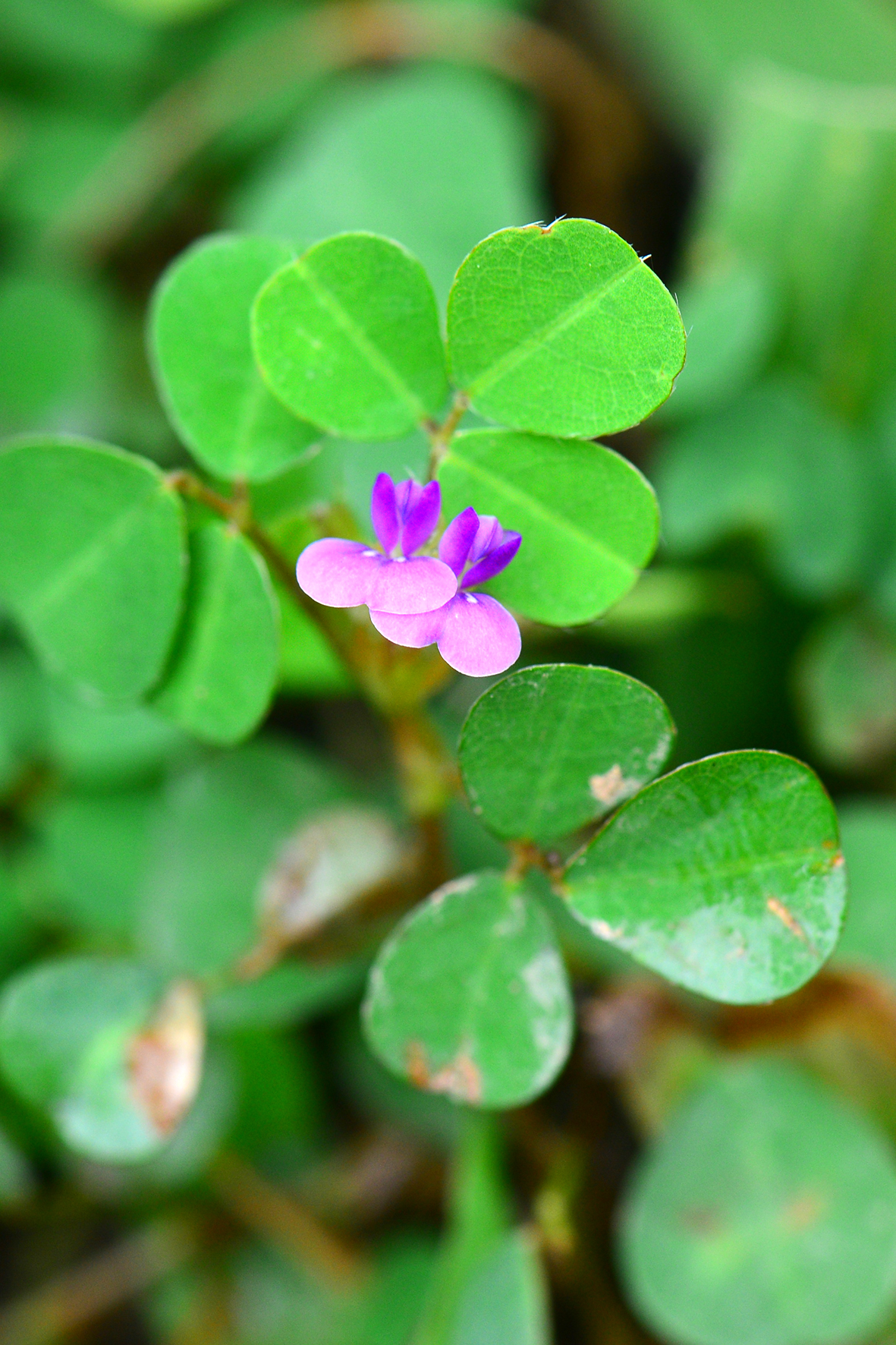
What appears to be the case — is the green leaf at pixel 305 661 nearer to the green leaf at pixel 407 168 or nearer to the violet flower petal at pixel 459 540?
the violet flower petal at pixel 459 540

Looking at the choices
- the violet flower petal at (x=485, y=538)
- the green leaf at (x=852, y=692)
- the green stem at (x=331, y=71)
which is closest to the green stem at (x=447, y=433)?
the violet flower petal at (x=485, y=538)

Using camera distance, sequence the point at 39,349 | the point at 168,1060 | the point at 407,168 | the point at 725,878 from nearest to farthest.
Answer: the point at 725,878, the point at 168,1060, the point at 39,349, the point at 407,168

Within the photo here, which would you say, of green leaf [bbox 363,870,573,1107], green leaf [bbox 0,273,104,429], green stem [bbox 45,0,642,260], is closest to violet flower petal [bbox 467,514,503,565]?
green leaf [bbox 363,870,573,1107]

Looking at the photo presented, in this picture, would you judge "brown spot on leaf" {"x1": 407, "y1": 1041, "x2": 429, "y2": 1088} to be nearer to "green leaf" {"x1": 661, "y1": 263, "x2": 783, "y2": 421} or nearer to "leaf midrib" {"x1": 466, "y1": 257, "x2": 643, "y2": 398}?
"leaf midrib" {"x1": 466, "y1": 257, "x2": 643, "y2": 398}

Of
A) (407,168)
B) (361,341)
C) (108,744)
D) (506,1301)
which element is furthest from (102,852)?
(407,168)

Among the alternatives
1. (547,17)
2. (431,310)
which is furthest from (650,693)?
(547,17)

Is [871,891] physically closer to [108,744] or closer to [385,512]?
[385,512]
